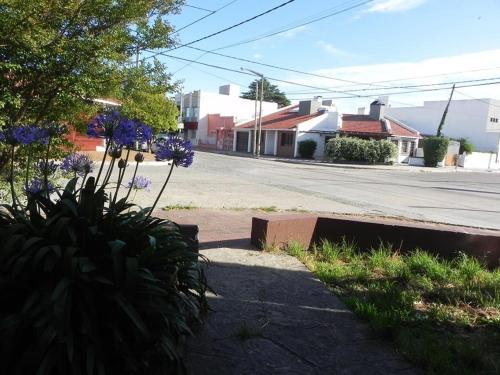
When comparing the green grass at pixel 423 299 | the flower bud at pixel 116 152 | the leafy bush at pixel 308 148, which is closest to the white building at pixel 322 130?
the leafy bush at pixel 308 148

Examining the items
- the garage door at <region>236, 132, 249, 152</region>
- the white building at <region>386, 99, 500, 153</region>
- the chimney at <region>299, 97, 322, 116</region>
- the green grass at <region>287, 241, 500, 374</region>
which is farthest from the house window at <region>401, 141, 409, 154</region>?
the green grass at <region>287, 241, 500, 374</region>

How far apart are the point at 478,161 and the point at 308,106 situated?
18796mm

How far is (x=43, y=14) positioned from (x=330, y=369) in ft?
11.9

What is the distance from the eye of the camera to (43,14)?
417cm

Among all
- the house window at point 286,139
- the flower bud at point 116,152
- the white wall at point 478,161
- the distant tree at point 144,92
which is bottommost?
the white wall at point 478,161

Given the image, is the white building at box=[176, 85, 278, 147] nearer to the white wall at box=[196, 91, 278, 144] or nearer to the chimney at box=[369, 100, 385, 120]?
the white wall at box=[196, 91, 278, 144]

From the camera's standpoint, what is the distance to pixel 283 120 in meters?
52.5

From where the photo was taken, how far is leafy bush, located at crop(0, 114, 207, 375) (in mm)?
2402

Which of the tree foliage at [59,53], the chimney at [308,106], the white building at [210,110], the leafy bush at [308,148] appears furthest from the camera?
the white building at [210,110]

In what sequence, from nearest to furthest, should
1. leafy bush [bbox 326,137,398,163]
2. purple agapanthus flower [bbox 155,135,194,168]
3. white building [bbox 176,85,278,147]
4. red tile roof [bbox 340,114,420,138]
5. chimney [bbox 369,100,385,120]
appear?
purple agapanthus flower [bbox 155,135,194,168]
leafy bush [bbox 326,137,398,163]
red tile roof [bbox 340,114,420,138]
chimney [bbox 369,100,385,120]
white building [bbox 176,85,278,147]

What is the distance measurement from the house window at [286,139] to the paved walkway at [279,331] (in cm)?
4314

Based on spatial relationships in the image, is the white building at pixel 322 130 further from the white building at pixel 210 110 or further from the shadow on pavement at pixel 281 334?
the shadow on pavement at pixel 281 334

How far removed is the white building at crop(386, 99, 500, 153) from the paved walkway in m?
59.6

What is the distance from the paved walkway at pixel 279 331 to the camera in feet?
11.0
